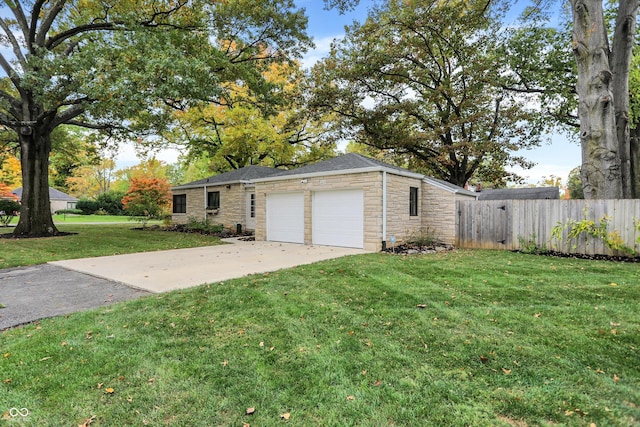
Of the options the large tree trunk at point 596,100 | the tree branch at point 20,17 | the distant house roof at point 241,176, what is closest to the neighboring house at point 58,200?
the distant house roof at point 241,176

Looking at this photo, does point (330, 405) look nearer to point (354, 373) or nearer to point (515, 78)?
point (354, 373)

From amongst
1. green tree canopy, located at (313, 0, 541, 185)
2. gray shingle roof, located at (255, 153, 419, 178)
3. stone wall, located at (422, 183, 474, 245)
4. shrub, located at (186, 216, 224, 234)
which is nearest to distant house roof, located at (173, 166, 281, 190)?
shrub, located at (186, 216, 224, 234)

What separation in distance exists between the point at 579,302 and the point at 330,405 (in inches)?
161

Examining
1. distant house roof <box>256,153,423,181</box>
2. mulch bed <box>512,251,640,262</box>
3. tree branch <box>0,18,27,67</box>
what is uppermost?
tree branch <box>0,18,27,67</box>

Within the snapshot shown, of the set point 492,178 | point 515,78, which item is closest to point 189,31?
point 515,78

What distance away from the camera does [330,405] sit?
2270 mm

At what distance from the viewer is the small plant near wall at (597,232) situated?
808 cm

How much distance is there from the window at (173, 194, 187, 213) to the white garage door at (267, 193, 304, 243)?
856 centimetres

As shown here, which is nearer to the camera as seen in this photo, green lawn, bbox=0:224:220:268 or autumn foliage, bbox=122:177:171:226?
green lawn, bbox=0:224:220:268

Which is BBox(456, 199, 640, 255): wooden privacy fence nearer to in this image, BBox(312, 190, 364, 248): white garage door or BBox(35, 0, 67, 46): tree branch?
BBox(312, 190, 364, 248): white garage door

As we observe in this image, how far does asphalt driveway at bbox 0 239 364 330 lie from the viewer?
4.63m

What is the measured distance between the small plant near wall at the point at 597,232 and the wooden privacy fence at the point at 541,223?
3 centimetres

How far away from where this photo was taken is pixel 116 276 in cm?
636

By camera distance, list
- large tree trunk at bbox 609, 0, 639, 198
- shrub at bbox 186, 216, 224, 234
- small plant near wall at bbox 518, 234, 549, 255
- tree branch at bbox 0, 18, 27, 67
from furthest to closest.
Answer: shrub at bbox 186, 216, 224, 234 → tree branch at bbox 0, 18, 27, 67 → large tree trunk at bbox 609, 0, 639, 198 → small plant near wall at bbox 518, 234, 549, 255
